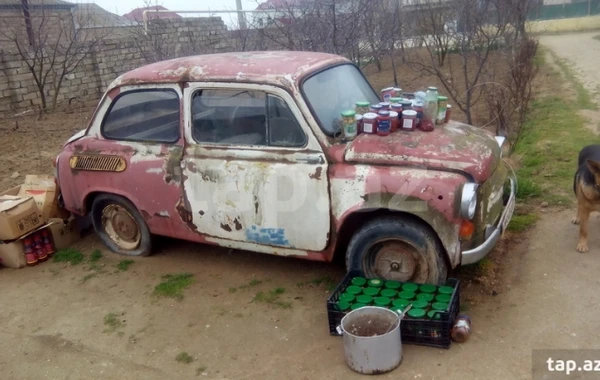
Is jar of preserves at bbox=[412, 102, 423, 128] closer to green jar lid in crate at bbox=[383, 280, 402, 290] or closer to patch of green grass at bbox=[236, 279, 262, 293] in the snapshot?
green jar lid in crate at bbox=[383, 280, 402, 290]

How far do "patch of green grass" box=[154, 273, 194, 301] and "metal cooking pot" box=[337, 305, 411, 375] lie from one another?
5.62 ft

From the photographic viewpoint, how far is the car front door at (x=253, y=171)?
4.23m

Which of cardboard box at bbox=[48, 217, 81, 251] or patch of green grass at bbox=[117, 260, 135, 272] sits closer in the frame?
patch of green grass at bbox=[117, 260, 135, 272]

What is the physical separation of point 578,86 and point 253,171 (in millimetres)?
10561

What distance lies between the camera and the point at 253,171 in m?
4.39

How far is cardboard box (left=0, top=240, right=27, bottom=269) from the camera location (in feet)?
17.9

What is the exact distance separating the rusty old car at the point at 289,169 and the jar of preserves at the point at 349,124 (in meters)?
0.07

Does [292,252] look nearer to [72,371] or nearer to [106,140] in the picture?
[72,371]

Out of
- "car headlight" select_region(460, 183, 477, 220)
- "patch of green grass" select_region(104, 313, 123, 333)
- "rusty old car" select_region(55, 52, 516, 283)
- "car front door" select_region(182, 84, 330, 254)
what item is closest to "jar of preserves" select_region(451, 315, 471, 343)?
"rusty old car" select_region(55, 52, 516, 283)

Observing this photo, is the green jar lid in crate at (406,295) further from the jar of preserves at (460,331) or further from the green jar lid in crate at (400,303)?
the jar of preserves at (460,331)

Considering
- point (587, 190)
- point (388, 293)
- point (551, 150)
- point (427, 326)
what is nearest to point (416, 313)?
point (427, 326)

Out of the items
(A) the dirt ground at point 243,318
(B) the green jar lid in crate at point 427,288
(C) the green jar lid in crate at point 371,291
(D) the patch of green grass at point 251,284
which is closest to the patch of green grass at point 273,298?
(A) the dirt ground at point 243,318

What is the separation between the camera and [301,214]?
4.26 metres

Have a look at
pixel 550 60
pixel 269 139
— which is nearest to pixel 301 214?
pixel 269 139
